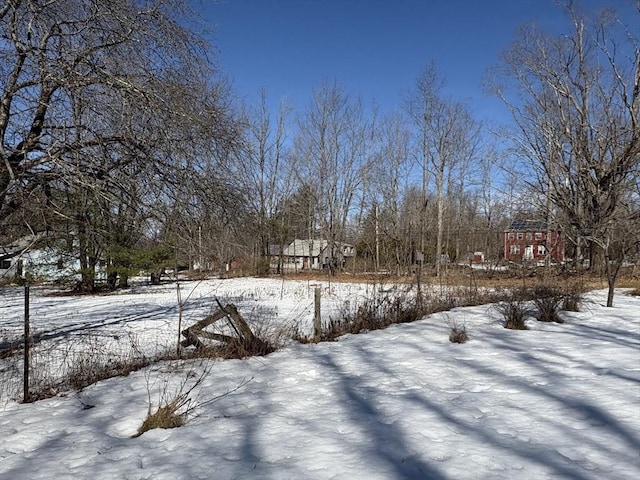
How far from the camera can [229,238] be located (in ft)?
19.5

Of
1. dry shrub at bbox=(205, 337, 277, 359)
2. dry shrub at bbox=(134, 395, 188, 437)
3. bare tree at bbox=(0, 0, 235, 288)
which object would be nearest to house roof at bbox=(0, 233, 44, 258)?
bare tree at bbox=(0, 0, 235, 288)

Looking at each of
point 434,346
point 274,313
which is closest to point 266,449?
point 434,346

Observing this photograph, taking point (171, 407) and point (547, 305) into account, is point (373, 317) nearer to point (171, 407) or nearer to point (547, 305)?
point (547, 305)

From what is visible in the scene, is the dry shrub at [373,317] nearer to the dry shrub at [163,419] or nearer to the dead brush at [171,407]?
the dead brush at [171,407]

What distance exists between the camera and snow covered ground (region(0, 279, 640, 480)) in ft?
9.15

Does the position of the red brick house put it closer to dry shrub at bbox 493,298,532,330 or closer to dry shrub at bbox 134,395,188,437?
dry shrub at bbox 493,298,532,330

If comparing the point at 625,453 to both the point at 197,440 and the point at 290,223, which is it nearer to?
the point at 197,440

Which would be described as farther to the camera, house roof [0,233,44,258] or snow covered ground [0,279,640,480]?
house roof [0,233,44,258]

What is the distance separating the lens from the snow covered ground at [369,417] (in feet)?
9.15

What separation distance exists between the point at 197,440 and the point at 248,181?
3337mm

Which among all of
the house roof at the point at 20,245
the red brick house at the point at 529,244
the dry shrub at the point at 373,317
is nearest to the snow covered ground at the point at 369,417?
the dry shrub at the point at 373,317

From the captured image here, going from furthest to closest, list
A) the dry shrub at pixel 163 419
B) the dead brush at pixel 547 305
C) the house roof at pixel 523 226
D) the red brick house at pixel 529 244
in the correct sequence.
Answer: the house roof at pixel 523 226, the red brick house at pixel 529 244, the dead brush at pixel 547 305, the dry shrub at pixel 163 419

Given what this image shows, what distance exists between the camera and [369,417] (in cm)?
361

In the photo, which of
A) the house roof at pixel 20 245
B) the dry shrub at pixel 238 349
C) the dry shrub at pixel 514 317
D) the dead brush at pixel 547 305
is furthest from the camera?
the dead brush at pixel 547 305
